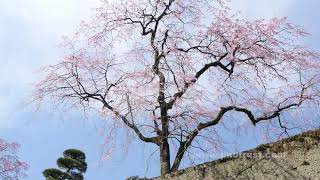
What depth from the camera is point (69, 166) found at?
64.7 feet

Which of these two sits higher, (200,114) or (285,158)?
(200,114)

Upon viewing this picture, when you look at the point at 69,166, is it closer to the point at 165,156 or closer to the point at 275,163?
the point at 165,156

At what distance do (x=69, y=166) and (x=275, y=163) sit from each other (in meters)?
17.1

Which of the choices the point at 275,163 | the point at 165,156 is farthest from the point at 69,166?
the point at 275,163

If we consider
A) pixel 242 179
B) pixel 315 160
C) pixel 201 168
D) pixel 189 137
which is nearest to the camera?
pixel 315 160

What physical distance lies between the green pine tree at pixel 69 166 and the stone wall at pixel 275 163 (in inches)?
633

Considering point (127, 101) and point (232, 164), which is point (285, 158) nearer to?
point (232, 164)

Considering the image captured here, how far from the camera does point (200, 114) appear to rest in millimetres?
8195

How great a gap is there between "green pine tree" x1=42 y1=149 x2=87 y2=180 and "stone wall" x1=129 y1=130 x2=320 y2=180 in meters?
16.1

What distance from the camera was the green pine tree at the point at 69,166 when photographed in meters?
19.2

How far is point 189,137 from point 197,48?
6.34ft

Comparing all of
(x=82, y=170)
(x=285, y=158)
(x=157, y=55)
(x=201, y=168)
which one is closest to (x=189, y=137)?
(x=157, y=55)

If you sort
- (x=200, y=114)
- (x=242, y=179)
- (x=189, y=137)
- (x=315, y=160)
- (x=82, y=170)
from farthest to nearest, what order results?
(x=82, y=170), (x=200, y=114), (x=189, y=137), (x=242, y=179), (x=315, y=160)

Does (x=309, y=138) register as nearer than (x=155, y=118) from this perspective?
Yes
